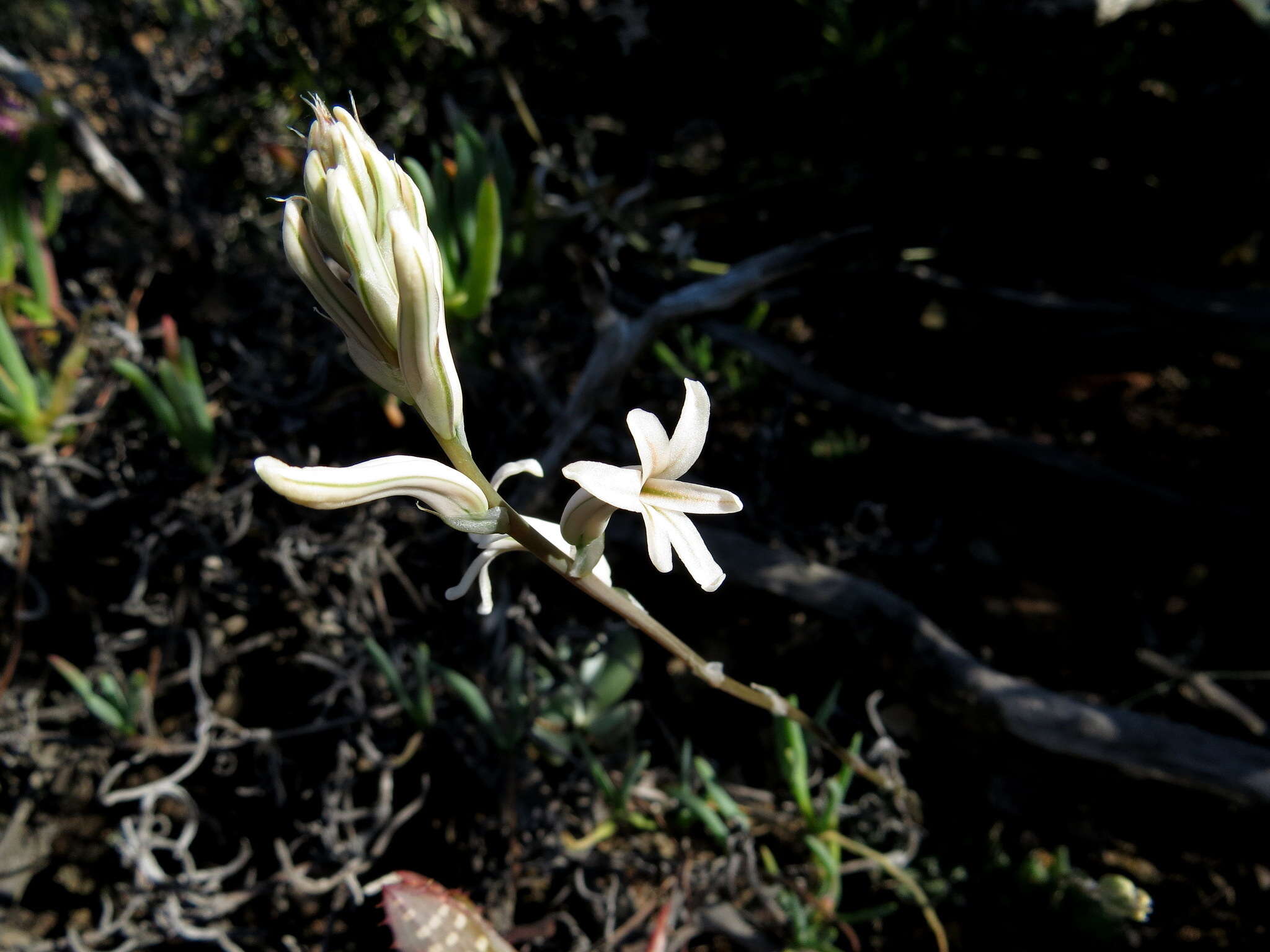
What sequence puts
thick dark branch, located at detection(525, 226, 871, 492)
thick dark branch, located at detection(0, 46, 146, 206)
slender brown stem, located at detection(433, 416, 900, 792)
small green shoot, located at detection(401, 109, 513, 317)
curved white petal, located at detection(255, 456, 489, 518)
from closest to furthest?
curved white petal, located at detection(255, 456, 489, 518)
slender brown stem, located at detection(433, 416, 900, 792)
small green shoot, located at detection(401, 109, 513, 317)
thick dark branch, located at detection(525, 226, 871, 492)
thick dark branch, located at detection(0, 46, 146, 206)

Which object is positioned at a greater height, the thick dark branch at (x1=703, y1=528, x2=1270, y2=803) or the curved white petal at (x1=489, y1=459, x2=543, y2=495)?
the curved white petal at (x1=489, y1=459, x2=543, y2=495)

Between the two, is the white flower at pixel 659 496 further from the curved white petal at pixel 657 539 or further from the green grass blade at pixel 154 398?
the green grass blade at pixel 154 398

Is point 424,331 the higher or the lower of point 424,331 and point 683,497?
the higher

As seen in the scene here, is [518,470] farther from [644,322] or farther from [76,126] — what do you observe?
[76,126]

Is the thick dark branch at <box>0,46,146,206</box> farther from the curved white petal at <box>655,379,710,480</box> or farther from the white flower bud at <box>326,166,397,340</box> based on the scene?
the curved white petal at <box>655,379,710,480</box>

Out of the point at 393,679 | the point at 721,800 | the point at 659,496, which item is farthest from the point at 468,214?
the point at 721,800

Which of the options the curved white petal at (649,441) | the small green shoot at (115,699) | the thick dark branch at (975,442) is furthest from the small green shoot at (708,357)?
the small green shoot at (115,699)

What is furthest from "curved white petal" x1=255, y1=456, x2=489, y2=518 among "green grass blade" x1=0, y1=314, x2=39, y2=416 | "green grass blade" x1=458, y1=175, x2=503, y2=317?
"green grass blade" x1=0, y1=314, x2=39, y2=416
